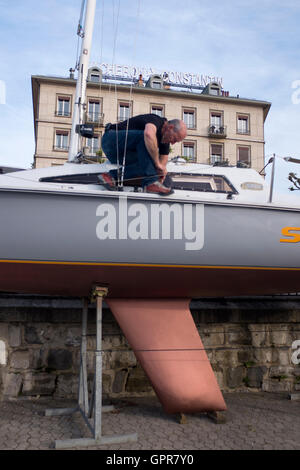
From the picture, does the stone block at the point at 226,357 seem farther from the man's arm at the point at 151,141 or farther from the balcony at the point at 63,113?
the balcony at the point at 63,113

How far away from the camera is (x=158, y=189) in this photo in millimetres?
3617

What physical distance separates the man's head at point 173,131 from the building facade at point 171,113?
18.1 meters

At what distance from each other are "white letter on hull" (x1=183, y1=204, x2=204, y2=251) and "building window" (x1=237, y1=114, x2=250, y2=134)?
22671mm

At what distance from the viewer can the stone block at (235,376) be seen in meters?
4.84

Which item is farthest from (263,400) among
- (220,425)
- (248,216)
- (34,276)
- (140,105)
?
(140,105)

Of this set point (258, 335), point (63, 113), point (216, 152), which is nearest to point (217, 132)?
point (216, 152)

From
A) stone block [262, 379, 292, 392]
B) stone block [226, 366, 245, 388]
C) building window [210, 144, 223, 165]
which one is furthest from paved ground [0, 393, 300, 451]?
building window [210, 144, 223, 165]

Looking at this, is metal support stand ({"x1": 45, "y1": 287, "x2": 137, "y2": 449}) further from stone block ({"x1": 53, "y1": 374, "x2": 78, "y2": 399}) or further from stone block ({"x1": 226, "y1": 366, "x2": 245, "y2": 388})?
stone block ({"x1": 226, "y1": 366, "x2": 245, "y2": 388})

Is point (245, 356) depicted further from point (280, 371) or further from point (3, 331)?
point (3, 331)

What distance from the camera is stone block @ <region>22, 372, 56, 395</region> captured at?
14.1 ft

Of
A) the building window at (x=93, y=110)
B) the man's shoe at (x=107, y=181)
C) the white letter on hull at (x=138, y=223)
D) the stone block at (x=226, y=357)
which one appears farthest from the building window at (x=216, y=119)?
the white letter on hull at (x=138, y=223)

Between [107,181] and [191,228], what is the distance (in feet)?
3.21

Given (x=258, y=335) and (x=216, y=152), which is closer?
(x=258, y=335)

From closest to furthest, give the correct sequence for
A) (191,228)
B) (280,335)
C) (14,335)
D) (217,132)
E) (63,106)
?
(191,228) < (14,335) < (280,335) < (63,106) < (217,132)
